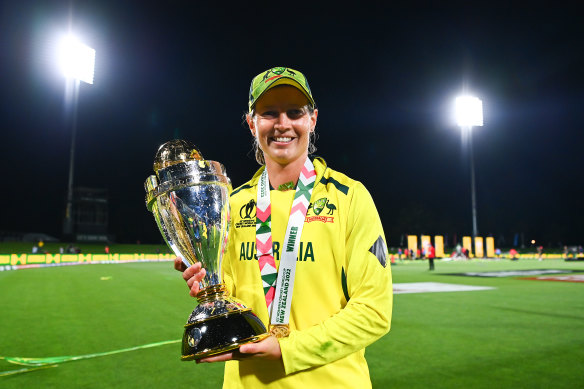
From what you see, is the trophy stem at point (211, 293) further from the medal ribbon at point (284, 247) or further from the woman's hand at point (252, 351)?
the medal ribbon at point (284, 247)

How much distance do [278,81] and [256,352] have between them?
1.00 m

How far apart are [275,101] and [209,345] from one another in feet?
3.16

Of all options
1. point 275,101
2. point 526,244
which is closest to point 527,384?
point 275,101

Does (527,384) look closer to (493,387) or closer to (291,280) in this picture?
(493,387)

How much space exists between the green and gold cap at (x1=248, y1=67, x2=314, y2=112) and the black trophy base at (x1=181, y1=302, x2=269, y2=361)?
0.85m

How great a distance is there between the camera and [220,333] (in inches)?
52.3

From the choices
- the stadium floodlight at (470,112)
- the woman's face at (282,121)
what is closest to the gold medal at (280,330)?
the woman's face at (282,121)

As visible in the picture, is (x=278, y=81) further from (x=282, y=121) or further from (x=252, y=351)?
(x=252, y=351)

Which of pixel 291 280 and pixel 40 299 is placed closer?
pixel 291 280

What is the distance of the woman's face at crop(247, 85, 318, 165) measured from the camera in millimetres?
1749

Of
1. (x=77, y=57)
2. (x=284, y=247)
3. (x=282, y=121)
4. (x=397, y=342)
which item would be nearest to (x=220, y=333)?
(x=284, y=247)

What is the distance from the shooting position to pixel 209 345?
4.35ft

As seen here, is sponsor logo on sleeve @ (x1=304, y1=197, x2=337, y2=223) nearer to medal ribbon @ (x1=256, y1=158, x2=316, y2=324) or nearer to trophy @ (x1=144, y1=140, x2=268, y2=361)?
medal ribbon @ (x1=256, y1=158, x2=316, y2=324)

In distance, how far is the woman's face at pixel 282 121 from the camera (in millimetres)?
1749
